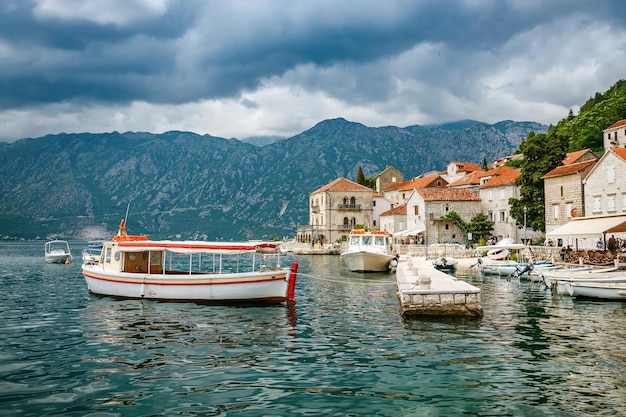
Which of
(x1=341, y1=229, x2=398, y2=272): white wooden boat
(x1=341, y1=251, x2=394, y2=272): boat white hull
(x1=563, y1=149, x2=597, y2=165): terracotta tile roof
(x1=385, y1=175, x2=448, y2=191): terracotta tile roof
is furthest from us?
(x1=385, y1=175, x2=448, y2=191): terracotta tile roof

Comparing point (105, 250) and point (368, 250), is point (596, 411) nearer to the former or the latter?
point (105, 250)

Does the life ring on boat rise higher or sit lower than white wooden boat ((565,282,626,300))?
higher

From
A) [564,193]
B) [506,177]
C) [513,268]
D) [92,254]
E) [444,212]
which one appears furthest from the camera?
[444,212]

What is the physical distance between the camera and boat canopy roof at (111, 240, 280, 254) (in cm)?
2162

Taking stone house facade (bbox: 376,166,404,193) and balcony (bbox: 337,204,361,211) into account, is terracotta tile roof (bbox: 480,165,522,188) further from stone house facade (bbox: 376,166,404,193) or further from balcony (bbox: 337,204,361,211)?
stone house facade (bbox: 376,166,404,193)

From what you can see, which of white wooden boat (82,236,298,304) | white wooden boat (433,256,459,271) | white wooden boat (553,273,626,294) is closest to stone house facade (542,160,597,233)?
white wooden boat (433,256,459,271)

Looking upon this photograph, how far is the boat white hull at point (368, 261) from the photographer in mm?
41781

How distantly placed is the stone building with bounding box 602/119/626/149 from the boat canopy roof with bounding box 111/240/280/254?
59094 millimetres

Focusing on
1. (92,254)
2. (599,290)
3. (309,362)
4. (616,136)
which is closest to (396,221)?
(616,136)

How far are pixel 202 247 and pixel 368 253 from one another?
70.2 ft

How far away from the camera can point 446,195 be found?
65250 mm

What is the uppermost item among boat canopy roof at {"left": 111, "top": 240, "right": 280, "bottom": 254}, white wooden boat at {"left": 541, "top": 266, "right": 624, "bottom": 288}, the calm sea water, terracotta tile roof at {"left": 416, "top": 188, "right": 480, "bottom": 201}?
terracotta tile roof at {"left": 416, "top": 188, "right": 480, "bottom": 201}

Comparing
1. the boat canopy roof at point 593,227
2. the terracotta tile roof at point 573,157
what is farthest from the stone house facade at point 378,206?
the boat canopy roof at point 593,227

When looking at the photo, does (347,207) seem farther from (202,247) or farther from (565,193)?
(202,247)
